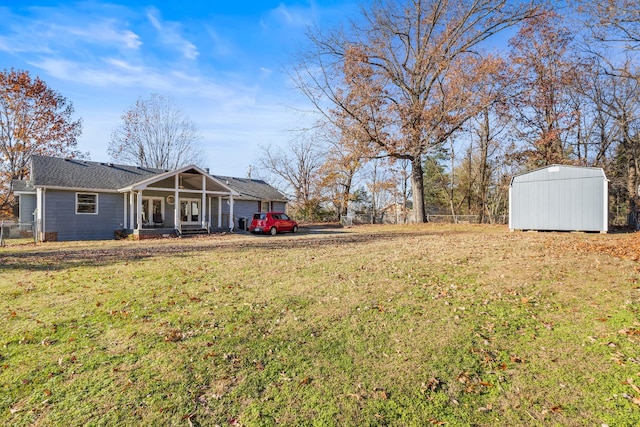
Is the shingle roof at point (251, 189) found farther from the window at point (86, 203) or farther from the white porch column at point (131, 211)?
the window at point (86, 203)

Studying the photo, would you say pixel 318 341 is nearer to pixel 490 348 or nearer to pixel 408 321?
pixel 408 321

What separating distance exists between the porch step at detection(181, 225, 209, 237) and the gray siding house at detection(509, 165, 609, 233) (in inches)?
658

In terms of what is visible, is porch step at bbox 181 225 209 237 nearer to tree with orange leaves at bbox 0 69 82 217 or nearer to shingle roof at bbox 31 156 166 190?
shingle roof at bbox 31 156 166 190

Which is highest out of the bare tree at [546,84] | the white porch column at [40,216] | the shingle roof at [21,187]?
the bare tree at [546,84]

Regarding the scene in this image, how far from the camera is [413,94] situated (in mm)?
20875

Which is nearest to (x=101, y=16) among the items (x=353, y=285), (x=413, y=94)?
(x=353, y=285)

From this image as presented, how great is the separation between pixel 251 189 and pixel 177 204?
961cm

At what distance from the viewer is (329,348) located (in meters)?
3.96

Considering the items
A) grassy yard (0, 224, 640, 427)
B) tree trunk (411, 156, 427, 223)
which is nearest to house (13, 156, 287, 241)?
tree trunk (411, 156, 427, 223)

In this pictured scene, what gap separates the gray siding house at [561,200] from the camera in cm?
1441

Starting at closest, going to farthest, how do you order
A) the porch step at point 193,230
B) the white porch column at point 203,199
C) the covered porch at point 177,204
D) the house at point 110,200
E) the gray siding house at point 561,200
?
the gray siding house at point 561,200
the house at point 110,200
the covered porch at point 177,204
the porch step at point 193,230
the white porch column at point 203,199

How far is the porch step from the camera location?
20.1 meters

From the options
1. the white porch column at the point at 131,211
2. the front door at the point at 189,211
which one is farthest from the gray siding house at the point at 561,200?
the white porch column at the point at 131,211

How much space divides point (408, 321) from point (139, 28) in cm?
1264
